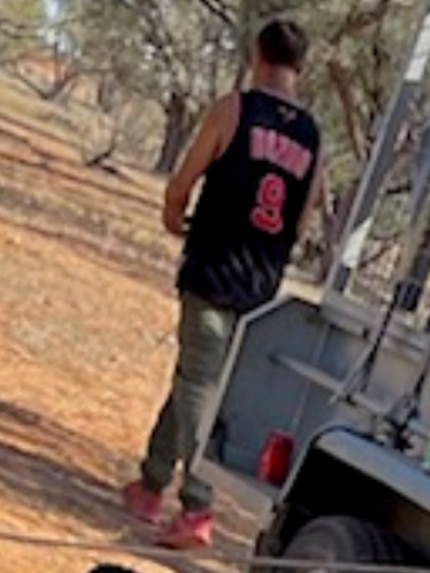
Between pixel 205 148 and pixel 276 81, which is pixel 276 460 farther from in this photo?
pixel 276 81

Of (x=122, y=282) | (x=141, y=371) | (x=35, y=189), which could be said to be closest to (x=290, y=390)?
(x=141, y=371)

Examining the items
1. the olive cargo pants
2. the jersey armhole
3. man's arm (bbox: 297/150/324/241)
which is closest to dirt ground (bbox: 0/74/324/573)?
the olive cargo pants

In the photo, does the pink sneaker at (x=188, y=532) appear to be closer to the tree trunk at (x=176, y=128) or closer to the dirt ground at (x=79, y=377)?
the dirt ground at (x=79, y=377)

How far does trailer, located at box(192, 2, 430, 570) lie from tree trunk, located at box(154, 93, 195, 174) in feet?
127

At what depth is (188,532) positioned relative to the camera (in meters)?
7.73

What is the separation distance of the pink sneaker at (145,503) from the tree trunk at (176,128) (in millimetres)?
37466

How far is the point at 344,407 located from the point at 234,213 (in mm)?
1468

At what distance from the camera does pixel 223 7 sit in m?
31.0

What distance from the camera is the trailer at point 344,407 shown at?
5547 mm

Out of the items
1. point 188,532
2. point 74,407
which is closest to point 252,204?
point 188,532

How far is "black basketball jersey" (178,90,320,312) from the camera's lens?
754 centimetres

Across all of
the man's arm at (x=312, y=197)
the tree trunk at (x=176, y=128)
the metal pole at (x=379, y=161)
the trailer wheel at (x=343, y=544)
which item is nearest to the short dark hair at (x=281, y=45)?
the man's arm at (x=312, y=197)

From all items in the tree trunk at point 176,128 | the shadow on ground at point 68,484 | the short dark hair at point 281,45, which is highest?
the short dark hair at point 281,45

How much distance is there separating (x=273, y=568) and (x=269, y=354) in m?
1.21
